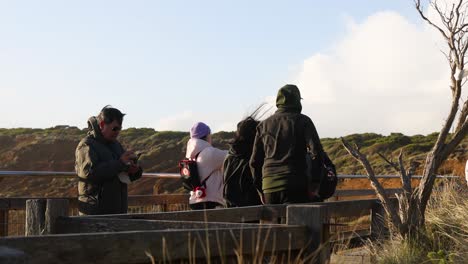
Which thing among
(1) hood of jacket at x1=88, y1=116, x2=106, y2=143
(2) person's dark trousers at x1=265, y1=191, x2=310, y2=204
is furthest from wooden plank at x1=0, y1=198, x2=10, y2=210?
(2) person's dark trousers at x1=265, y1=191, x2=310, y2=204

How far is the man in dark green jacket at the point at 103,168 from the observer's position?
7480 millimetres

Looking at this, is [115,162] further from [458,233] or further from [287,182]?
[458,233]

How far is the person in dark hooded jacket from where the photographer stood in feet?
27.5

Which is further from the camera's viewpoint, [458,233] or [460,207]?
[460,207]

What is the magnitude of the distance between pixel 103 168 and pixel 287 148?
1.58 m

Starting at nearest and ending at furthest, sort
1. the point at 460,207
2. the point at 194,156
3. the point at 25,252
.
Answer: the point at 25,252 → the point at 194,156 → the point at 460,207

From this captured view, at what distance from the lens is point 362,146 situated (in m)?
46.2

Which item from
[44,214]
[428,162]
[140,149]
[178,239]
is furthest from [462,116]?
[140,149]

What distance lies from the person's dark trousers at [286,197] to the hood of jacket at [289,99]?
0.78 metres

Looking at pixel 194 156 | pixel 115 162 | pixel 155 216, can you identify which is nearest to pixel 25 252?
pixel 155 216

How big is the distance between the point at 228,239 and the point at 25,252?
1.26m

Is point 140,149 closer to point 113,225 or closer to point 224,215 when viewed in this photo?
point 224,215

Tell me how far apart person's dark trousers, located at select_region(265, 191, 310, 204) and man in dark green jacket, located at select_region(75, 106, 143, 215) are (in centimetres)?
121

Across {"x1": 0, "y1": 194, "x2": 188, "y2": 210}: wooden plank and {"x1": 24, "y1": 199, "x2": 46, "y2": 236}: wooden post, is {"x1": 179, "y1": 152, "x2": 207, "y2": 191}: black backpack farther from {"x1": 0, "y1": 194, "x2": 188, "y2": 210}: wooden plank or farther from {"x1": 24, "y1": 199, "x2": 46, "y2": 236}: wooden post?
{"x1": 24, "y1": 199, "x2": 46, "y2": 236}: wooden post
